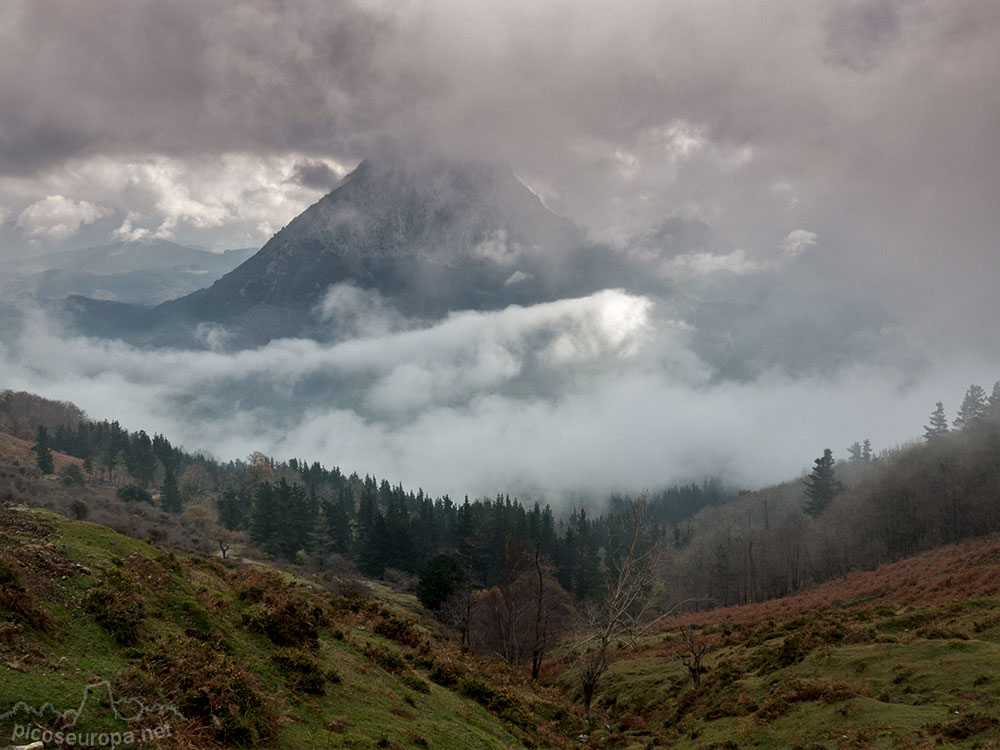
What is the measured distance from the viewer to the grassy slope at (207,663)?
11.9 meters

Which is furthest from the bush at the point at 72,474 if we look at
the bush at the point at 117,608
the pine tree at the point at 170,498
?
the bush at the point at 117,608

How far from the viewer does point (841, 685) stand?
934 inches

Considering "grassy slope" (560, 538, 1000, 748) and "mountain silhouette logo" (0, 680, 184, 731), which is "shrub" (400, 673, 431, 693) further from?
"mountain silhouette logo" (0, 680, 184, 731)

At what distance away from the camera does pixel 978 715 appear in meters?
17.9

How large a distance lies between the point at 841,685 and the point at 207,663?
25.0 metres

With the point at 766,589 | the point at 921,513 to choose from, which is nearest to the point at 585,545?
the point at 766,589

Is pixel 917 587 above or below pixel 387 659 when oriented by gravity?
below

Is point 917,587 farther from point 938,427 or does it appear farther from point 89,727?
point 938,427

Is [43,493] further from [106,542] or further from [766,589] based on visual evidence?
[766,589]

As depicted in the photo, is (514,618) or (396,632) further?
(514,618)

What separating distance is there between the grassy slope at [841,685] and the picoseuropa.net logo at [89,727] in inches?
834

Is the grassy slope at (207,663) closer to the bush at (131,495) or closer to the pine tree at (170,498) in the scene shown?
the bush at (131,495)

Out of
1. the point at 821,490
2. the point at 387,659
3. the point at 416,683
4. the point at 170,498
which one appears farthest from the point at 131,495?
the point at 821,490

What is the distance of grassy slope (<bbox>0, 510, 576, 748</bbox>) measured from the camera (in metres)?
11.9
